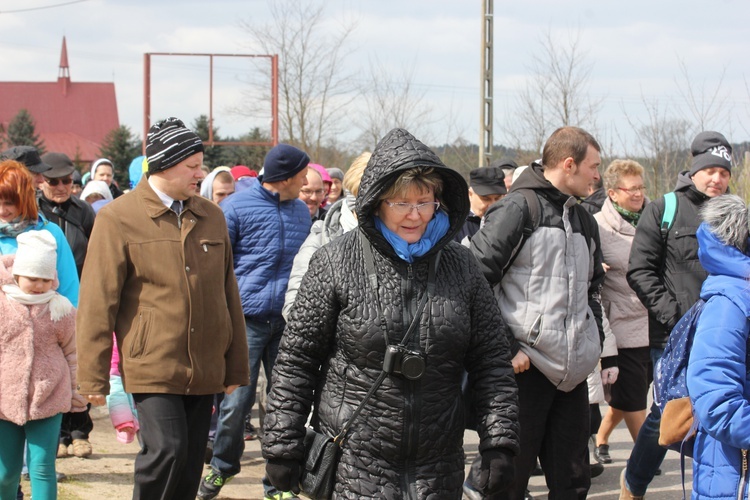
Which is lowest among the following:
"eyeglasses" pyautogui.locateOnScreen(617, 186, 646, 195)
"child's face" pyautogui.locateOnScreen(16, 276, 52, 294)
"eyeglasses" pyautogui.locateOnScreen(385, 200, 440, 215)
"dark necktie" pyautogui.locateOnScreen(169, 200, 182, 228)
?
"child's face" pyautogui.locateOnScreen(16, 276, 52, 294)

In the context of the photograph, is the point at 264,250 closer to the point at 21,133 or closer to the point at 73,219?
the point at 73,219

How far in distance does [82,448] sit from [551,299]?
402 cm

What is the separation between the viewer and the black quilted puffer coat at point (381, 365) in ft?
10.8

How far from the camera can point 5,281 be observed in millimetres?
5090

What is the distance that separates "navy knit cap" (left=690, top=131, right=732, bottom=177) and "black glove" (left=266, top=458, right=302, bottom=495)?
375 centimetres

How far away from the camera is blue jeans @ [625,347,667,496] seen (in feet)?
17.5

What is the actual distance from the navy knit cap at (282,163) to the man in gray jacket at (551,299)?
1803mm

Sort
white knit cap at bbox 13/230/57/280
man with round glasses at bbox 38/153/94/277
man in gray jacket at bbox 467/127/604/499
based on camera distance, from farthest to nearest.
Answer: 1. man with round glasses at bbox 38/153/94/277
2. white knit cap at bbox 13/230/57/280
3. man in gray jacket at bbox 467/127/604/499

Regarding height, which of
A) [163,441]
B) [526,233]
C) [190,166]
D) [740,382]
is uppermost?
[190,166]

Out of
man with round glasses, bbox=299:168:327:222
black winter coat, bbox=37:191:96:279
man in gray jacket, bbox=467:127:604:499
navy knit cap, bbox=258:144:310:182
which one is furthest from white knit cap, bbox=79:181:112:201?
man in gray jacket, bbox=467:127:604:499

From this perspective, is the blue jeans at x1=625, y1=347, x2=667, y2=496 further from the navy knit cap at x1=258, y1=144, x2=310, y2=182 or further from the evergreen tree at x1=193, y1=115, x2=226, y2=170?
the evergreen tree at x1=193, y1=115, x2=226, y2=170

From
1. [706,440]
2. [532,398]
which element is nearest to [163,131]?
[532,398]

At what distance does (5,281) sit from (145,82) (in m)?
15.3

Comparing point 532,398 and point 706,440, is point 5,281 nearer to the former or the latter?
point 532,398
